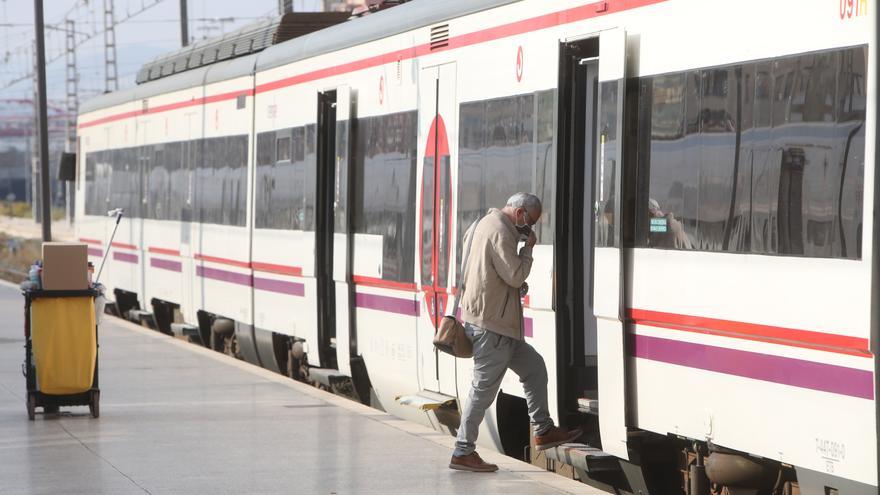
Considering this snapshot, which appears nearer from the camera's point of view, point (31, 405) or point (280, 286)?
point (31, 405)

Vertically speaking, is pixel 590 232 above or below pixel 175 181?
below

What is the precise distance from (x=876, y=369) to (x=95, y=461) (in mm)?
5564

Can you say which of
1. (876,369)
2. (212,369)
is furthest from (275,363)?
(876,369)

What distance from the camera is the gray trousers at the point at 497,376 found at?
9.77 m

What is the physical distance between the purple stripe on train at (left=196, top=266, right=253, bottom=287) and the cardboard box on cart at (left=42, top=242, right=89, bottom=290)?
5.17 m

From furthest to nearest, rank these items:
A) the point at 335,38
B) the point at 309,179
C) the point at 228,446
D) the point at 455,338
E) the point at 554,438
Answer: the point at 309,179 → the point at 335,38 → the point at 228,446 → the point at 455,338 → the point at 554,438

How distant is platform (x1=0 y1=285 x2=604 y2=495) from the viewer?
9.64 metres

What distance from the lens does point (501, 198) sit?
10.9 metres

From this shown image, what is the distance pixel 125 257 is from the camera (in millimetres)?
24984

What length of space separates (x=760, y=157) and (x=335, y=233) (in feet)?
24.2

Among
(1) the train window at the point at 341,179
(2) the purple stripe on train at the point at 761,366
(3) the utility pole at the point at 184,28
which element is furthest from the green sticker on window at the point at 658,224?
(3) the utility pole at the point at 184,28

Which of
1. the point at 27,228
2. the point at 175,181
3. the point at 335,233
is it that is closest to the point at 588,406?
the point at 335,233

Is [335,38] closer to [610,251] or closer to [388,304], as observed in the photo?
[388,304]

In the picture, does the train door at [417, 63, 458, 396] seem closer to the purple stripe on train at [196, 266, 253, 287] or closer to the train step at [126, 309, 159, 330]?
the purple stripe on train at [196, 266, 253, 287]
